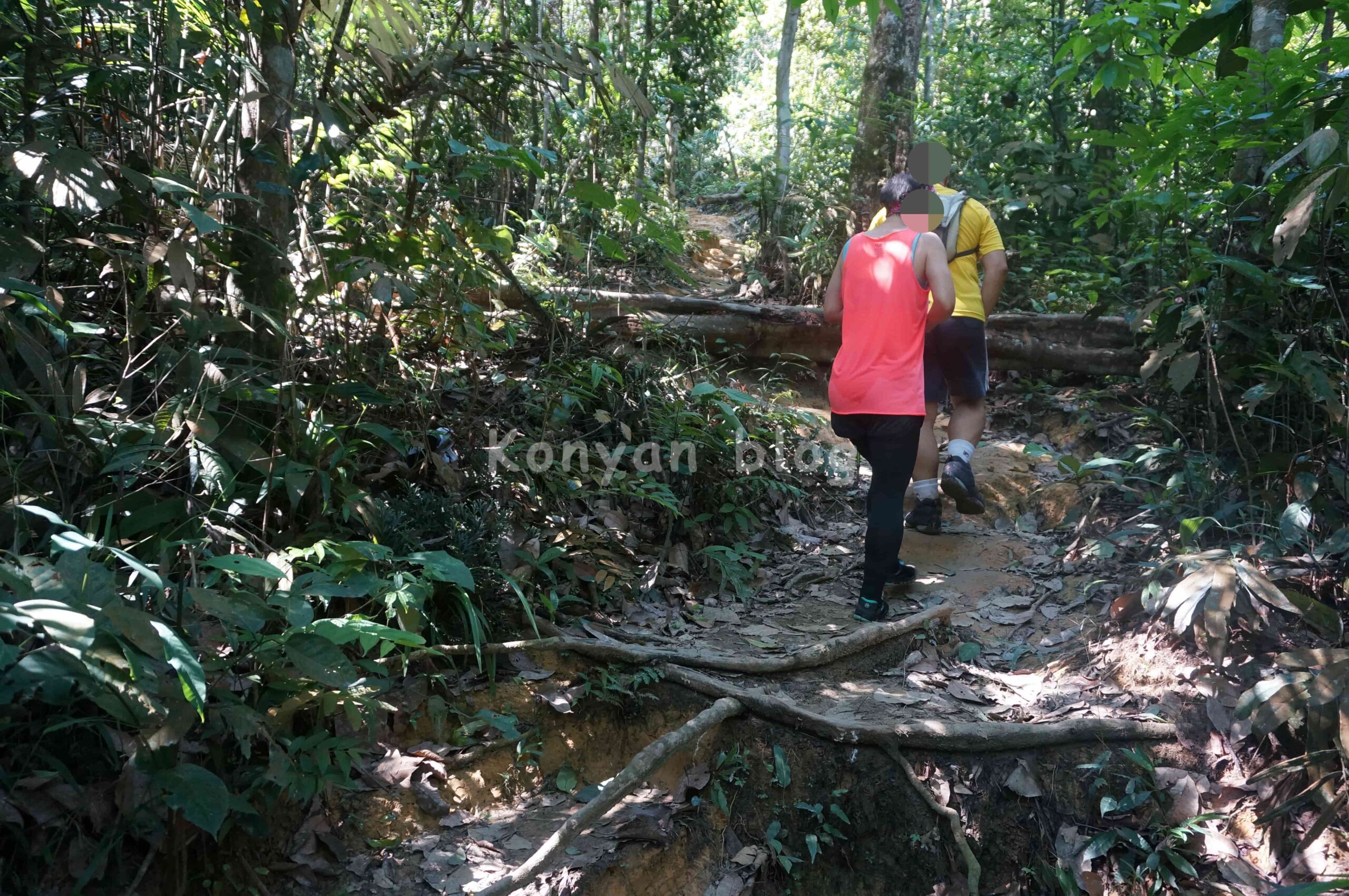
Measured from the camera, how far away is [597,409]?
4.95 meters

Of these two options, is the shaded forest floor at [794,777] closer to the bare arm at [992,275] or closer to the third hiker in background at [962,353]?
the third hiker in background at [962,353]

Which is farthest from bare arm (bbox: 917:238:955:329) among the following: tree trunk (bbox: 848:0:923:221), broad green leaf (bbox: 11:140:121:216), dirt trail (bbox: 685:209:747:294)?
dirt trail (bbox: 685:209:747:294)

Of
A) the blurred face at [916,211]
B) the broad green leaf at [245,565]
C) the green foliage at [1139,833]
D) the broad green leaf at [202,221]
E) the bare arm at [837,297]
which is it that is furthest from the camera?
the bare arm at [837,297]

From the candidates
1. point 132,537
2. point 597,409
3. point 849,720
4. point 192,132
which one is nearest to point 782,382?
point 597,409

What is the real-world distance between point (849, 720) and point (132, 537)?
2.58 m

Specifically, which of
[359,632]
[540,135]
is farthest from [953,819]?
[540,135]

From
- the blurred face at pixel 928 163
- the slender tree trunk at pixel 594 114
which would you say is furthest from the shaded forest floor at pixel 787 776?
the slender tree trunk at pixel 594 114

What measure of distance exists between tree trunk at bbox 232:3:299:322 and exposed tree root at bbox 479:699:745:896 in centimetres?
216

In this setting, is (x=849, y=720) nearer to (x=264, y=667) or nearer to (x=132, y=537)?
(x=264, y=667)

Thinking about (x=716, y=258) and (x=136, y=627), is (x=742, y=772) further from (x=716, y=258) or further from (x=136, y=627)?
(x=716, y=258)

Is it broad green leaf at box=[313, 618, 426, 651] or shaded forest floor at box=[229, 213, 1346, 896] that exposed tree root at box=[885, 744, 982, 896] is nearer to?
shaded forest floor at box=[229, 213, 1346, 896]

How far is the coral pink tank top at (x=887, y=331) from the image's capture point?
3.88 m

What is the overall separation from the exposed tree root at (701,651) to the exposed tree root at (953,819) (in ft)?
2.04

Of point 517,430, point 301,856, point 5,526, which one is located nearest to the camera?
point 5,526
